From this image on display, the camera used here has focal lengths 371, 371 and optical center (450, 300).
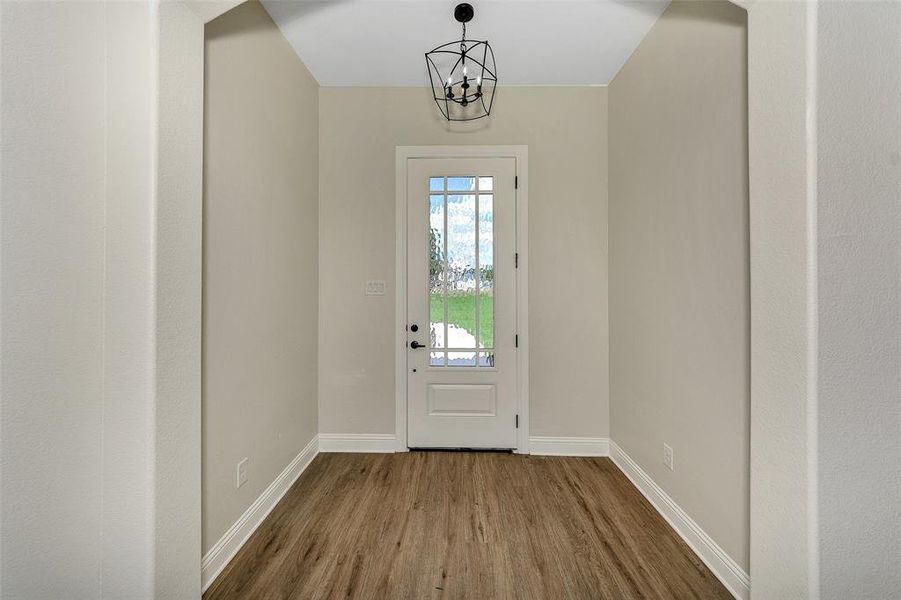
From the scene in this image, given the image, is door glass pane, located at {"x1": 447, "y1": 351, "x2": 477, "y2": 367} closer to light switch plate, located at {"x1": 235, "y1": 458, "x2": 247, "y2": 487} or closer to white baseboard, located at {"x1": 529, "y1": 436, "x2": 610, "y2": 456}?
white baseboard, located at {"x1": 529, "y1": 436, "x2": 610, "y2": 456}

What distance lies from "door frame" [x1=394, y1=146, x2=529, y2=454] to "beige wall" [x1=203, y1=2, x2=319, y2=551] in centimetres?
65

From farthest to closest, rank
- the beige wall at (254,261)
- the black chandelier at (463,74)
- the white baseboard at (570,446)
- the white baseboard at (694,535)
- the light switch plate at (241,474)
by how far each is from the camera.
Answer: the white baseboard at (570,446) < the black chandelier at (463,74) < the light switch plate at (241,474) < the beige wall at (254,261) < the white baseboard at (694,535)

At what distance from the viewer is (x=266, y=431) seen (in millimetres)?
2115

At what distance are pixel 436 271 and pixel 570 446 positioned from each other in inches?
66.5

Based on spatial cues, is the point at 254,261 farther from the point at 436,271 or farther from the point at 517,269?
the point at 517,269

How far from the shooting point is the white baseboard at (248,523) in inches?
63.2

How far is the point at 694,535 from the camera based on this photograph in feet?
5.90

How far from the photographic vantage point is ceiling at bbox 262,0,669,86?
6.83 feet

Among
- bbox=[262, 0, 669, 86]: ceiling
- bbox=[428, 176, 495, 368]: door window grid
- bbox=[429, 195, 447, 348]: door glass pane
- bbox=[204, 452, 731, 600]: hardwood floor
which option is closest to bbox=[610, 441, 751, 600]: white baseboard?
bbox=[204, 452, 731, 600]: hardwood floor

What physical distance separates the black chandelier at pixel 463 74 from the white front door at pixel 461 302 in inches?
15.3

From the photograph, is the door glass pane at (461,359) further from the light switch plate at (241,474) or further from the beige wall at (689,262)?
the light switch plate at (241,474)

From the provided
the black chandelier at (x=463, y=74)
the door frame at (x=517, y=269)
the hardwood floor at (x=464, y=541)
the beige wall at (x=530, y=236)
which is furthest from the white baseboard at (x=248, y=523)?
the black chandelier at (x=463, y=74)

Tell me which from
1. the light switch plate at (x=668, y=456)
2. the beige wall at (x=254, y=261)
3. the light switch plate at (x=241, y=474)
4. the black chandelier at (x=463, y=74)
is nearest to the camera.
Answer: the beige wall at (x=254, y=261)

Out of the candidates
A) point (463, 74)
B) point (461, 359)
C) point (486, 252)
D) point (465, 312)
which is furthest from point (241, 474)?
point (463, 74)
